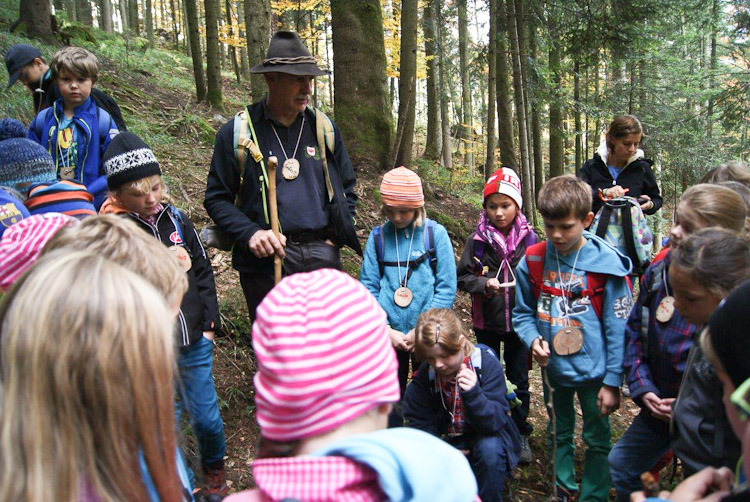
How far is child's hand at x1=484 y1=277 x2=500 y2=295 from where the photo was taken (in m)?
3.84

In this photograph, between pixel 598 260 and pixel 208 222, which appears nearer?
pixel 598 260

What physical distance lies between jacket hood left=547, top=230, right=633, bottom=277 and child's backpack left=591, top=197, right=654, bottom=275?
1113mm

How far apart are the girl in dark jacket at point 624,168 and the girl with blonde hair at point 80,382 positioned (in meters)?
4.35

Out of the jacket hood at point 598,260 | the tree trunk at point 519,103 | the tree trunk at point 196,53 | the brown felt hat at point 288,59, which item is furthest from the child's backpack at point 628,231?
the tree trunk at point 196,53

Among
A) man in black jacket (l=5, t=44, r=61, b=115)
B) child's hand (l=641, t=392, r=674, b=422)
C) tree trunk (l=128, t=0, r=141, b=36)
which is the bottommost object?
child's hand (l=641, t=392, r=674, b=422)

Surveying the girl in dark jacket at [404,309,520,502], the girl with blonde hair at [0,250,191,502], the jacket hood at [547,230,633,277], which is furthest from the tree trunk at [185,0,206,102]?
the girl with blonde hair at [0,250,191,502]

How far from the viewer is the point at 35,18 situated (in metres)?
12.2

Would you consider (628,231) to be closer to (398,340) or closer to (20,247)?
(398,340)

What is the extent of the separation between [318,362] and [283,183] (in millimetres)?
2531

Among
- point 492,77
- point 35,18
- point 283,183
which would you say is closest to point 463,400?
point 283,183

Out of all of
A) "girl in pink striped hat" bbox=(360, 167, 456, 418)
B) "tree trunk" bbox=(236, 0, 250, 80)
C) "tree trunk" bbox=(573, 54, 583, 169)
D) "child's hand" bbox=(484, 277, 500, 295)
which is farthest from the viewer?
"tree trunk" bbox=(236, 0, 250, 80)

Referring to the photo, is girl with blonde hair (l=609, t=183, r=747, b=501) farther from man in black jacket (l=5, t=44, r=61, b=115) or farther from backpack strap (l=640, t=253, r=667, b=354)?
man in black jacket (l=5, t=44, r=61, b=115)

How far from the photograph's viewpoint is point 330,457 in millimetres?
1053

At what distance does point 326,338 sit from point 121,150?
2.40 meters
